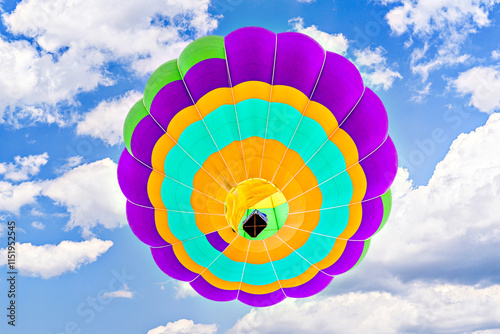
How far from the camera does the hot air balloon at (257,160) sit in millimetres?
9078

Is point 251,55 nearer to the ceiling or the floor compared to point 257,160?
nearer to the ceiling

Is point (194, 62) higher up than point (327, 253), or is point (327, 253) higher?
point (194, 62)

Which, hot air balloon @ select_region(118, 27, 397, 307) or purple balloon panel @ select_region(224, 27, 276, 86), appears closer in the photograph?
purple balloon panel @ select_region(224, 27, 276, 86)

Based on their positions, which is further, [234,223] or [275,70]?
[234,223]

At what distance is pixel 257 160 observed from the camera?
9.43 meters

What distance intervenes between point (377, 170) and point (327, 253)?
2.09 metres

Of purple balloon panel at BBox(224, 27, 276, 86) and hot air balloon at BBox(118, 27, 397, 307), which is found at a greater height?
purple balloon panel at BBox(224, 27, 276, 86)

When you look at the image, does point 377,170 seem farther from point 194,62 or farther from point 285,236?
point 194,62

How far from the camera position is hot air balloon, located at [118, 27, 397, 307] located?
9078 millimetres

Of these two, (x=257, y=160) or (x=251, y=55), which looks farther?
(x=257, y=160)

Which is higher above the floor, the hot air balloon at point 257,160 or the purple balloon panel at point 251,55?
the purple balloon panel at point 251,55

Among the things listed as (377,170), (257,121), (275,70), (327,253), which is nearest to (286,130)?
(257,121)

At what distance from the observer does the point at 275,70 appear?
902 cm

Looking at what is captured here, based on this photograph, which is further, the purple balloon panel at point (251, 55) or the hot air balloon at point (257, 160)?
the hot air balloon at point (257, 160)
